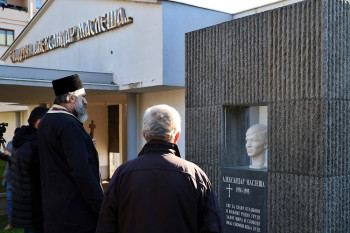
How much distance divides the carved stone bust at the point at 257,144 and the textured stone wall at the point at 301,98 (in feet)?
0.82

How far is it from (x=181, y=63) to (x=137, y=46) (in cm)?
132

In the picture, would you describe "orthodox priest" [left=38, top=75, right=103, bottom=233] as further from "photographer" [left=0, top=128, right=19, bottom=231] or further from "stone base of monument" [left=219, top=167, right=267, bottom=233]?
"photographer" [left=0, top=128, right=19, bottom=231]

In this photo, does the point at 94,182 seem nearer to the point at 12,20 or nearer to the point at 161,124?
the point at 161,124

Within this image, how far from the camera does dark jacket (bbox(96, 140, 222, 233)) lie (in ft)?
7.12

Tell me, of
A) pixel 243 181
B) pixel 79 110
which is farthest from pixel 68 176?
pixel 243 181

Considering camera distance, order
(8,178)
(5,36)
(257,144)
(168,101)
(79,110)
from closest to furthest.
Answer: (79,110), (257,144), (8,178), (168,101), (5,36)

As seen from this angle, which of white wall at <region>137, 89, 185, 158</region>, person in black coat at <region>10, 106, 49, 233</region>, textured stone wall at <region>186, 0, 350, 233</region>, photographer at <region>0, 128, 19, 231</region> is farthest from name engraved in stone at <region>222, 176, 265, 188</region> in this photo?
white wall at <region>137, 89, 185, 158</region>

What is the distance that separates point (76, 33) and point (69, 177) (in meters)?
10.6

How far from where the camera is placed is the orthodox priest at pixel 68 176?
310 cm

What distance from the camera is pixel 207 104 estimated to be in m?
5.46

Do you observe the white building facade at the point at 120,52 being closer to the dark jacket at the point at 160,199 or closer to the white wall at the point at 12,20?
the dark jacket at the point at 160,199

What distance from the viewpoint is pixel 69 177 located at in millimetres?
3221

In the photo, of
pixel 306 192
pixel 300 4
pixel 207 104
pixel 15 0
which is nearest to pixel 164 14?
pixel 207 104

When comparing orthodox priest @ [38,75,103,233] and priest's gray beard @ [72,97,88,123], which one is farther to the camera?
priest's gray beard @ [72,97,88,123]
